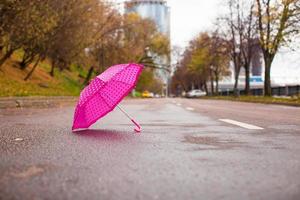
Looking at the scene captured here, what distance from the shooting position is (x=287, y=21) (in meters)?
33.5

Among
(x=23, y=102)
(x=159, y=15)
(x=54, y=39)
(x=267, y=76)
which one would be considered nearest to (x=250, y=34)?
(x=267, y=76)

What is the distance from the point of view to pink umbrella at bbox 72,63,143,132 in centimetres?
732

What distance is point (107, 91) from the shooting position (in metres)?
7.38

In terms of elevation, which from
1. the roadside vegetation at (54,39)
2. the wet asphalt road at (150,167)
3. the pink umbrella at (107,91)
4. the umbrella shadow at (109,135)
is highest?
the roadside vegetation at (54,39)

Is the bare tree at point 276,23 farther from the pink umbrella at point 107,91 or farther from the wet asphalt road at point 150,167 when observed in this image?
the wet asphalt road at point 150,167

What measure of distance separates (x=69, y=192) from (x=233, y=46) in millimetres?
49594

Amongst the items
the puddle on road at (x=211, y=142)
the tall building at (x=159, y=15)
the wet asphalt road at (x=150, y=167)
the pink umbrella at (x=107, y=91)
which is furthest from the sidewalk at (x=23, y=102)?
the tall building at (x=159, y=15)

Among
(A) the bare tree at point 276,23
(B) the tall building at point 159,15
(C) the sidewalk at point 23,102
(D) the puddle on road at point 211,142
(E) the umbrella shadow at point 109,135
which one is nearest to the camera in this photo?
(D) the puddle on road at point 211,142

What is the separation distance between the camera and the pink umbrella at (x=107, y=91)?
24.0 ft

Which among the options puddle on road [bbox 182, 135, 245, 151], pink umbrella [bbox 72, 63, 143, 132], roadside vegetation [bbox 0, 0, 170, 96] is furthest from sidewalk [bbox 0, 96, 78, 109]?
puddle on road [bbox 182, 135, 245, 151]

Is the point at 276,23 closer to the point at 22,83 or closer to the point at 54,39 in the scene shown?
the point at 54,39

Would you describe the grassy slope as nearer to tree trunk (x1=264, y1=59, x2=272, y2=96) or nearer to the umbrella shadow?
the umbrella shadow

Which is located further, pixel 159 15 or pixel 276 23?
pixel 159 15

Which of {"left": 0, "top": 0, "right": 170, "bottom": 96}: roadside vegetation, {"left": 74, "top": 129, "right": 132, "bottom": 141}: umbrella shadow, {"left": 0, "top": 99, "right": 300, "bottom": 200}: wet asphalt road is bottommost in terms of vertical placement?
{"left": 74, "top": 129, "right": 132, "bottom": 141}: umbrella shadow
